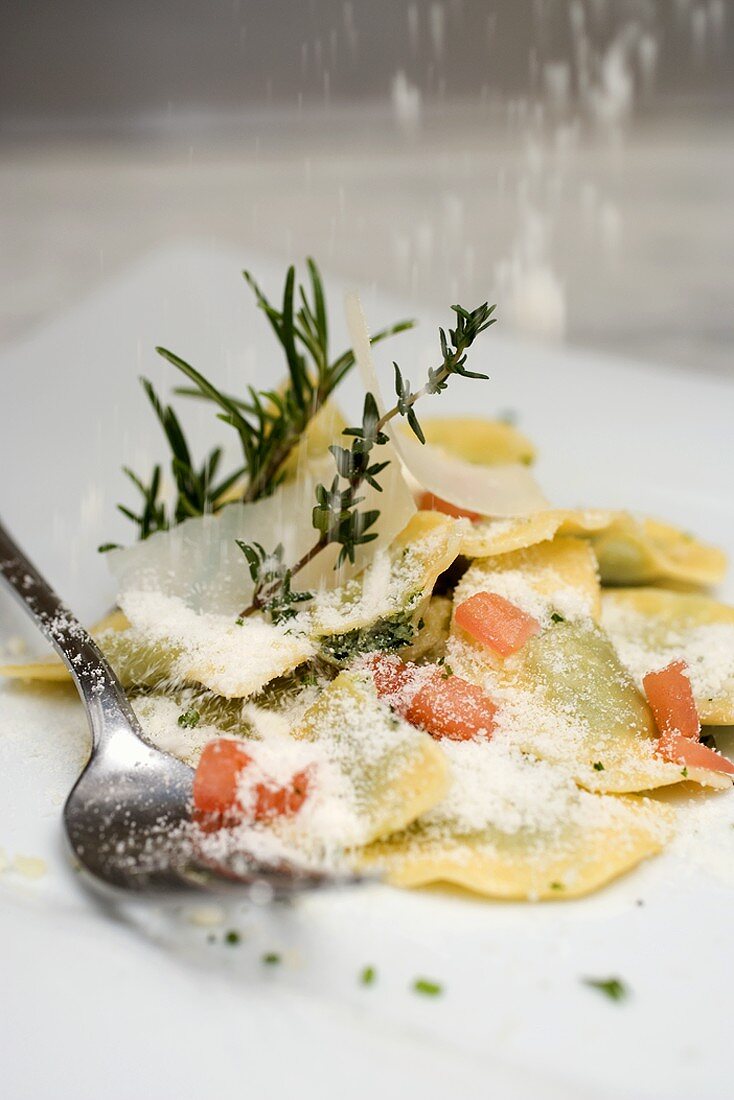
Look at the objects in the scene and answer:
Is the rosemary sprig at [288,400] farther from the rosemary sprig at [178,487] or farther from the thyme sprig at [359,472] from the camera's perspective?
the thyme sprig at [359,472]

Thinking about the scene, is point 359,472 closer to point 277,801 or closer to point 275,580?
point 275,580

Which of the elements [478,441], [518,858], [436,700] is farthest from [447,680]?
[478,441]

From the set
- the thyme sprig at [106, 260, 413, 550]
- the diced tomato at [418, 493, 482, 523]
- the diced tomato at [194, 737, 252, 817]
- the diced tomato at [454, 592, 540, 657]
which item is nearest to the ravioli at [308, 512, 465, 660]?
the diced tomato at [454, 592, 540, 657]

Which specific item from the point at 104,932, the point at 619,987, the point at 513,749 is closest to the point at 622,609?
the point at 513,749

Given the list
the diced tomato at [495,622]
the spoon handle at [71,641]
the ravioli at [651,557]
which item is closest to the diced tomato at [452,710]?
the diced tomato at [495,622]

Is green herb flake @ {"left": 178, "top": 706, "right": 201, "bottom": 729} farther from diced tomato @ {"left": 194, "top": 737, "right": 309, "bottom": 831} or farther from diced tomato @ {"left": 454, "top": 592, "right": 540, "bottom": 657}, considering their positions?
diced tomato @ {"left": 454, "top": 592, "right": 540, "bottom": 657}
